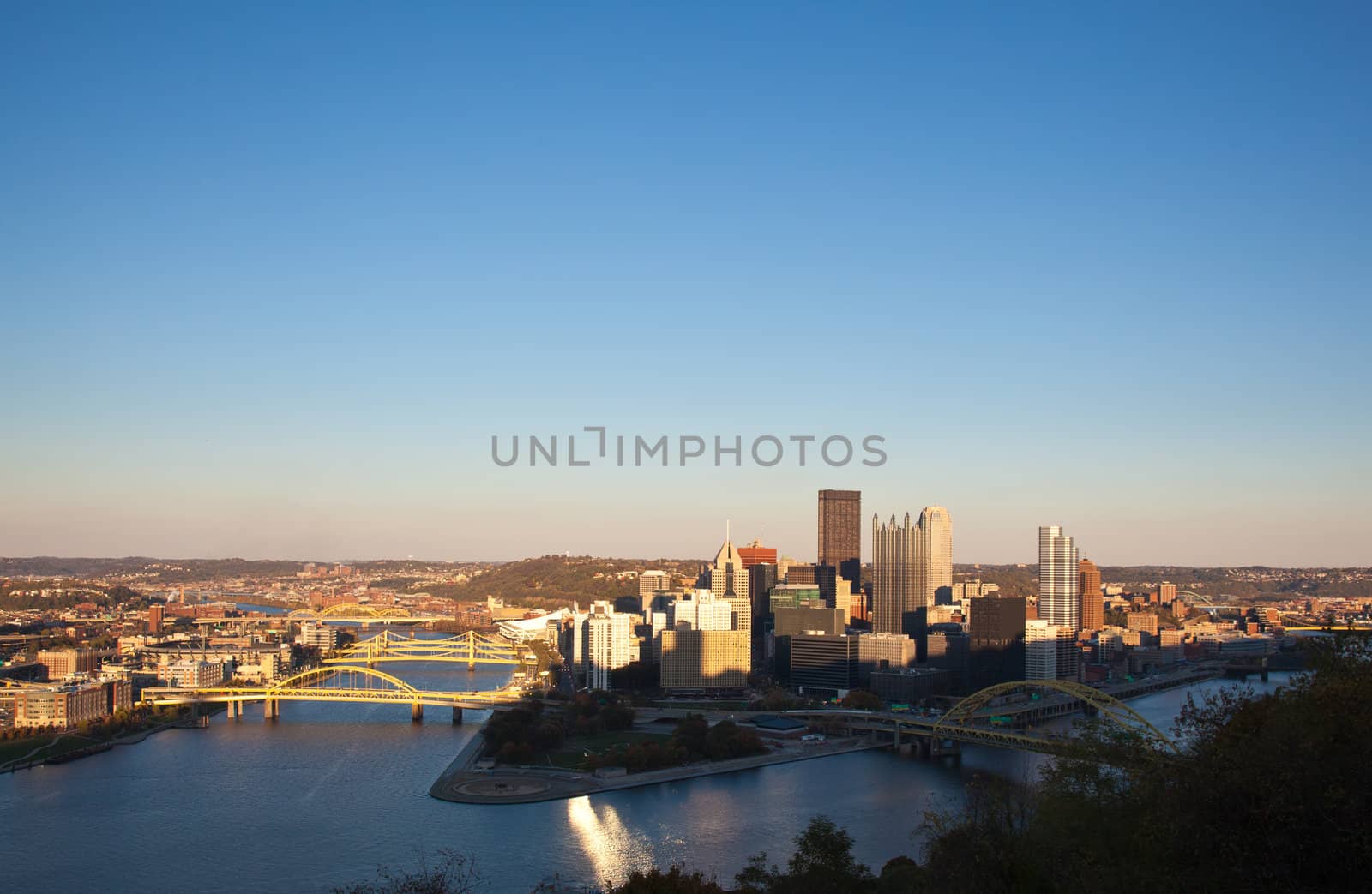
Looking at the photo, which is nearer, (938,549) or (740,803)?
(740,803)

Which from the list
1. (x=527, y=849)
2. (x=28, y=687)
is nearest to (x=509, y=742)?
(x=527, y=849)

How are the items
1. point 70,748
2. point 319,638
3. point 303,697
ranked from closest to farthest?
point 70,748, point 303,697, point 319,638

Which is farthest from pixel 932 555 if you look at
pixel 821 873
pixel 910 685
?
pixel 821 873

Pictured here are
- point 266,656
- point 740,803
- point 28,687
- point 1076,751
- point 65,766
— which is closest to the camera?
point 1076,751

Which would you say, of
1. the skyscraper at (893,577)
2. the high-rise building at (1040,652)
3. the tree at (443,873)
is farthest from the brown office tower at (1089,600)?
the tree at (443,873)

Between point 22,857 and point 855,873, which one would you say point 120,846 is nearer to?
point 22,857

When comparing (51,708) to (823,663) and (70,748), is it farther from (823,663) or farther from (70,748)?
(823,663)

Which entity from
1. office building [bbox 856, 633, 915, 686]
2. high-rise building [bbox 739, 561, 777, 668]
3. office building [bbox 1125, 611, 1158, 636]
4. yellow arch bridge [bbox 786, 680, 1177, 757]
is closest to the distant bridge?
high-rise building [bbox 739, 561, 777, 668]

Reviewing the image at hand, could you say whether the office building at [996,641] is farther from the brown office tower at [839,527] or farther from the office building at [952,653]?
the brown office tower at [839,527]
